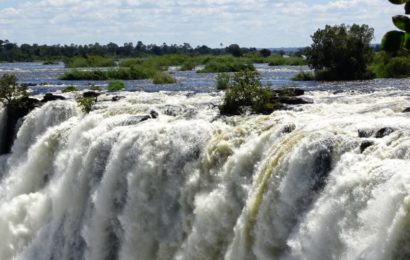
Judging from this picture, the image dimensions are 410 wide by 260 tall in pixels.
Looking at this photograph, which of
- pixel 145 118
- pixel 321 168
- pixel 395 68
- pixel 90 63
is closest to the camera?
pixel 321 168

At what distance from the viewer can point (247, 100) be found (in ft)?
72.0

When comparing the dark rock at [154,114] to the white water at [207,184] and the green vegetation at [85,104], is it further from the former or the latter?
the green vegetation at [85,104]

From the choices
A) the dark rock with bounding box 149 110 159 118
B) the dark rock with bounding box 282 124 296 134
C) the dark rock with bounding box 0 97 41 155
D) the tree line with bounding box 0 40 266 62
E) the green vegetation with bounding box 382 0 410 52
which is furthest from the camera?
the tree line with bounding box 0 40 266 62

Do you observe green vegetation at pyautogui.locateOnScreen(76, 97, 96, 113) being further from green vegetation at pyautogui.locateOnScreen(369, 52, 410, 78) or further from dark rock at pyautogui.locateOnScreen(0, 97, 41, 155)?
green vegetation at pyautogui.locateOnScreen(369, 52, 410, 78)

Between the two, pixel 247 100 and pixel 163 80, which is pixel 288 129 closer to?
pixel 247 100

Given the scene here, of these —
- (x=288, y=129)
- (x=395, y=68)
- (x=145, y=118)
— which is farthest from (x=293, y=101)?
(x=395, y=68)

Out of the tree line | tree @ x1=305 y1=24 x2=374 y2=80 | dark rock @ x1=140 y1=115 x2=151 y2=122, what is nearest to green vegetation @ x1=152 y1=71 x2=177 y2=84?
tree @ x1=305 y1=24 x2=374 y2=80

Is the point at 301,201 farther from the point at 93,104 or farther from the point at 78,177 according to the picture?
the point at 93,104

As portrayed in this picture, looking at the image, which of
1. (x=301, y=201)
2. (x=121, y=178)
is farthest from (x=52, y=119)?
(x=301, y=201)

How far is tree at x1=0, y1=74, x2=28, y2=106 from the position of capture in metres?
28.8

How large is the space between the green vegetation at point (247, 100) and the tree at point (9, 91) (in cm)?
1075

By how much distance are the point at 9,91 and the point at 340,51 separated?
3048 cm

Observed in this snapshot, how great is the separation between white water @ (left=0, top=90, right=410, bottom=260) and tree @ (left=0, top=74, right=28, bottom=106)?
2.96 metres

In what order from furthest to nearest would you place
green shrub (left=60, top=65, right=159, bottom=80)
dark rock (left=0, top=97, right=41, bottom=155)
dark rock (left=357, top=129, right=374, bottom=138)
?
green shrub (left=60, top=65, right=159, bottom=80) < dark rock (left=0, top=97, right=41, bottom=155) < dark rock (left=357, top=129, right=374, bottom=138)
